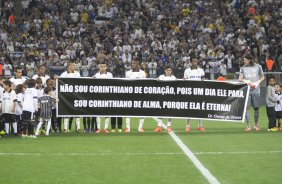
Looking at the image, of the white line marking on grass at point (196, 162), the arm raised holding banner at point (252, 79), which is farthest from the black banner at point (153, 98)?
the white line marking on grass at point (196, 162)

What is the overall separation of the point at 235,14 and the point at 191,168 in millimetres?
25490

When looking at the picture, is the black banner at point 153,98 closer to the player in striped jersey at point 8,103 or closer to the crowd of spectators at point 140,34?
the player in striped jersey at point 8,103

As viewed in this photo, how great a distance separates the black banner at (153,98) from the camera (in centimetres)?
1836

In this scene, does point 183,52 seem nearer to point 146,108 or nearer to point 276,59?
point 276,59

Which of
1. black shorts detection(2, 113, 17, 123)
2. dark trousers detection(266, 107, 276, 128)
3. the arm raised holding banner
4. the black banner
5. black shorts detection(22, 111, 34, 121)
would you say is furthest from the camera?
dark trousers detection(266, 107, 276, 128)

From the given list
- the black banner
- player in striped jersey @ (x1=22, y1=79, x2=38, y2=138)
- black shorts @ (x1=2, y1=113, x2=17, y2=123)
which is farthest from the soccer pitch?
black shorts @ (x1=2, y1=113, x2=17, y2=123)

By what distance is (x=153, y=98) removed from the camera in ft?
60.8

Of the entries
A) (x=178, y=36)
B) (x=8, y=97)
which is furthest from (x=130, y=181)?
(x=178, y=36)

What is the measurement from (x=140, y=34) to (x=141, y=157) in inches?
835

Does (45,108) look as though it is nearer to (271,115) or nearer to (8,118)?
(8,118)

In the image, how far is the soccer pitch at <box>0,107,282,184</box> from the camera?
11219mm

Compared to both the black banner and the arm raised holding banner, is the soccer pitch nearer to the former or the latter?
the black banner

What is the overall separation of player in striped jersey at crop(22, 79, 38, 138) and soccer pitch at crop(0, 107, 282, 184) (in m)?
0.47

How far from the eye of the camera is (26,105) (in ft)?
56.6
